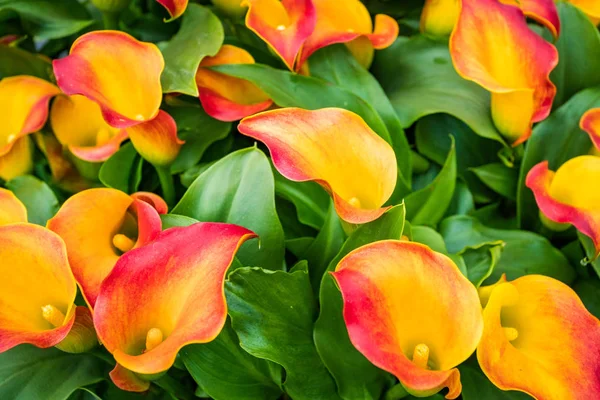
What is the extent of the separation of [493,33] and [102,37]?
1.38 ft

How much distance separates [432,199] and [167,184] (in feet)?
0.95

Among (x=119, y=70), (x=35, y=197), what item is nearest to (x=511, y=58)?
(x=119, y=70)

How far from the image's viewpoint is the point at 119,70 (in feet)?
2.19

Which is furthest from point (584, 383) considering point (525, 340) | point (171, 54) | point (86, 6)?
point (86, 6)

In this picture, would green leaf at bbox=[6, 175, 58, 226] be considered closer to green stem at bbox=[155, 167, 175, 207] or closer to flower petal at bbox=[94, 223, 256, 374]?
green stem at bbox=[155, 167, 175, 207]

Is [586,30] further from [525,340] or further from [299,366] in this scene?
[299,366]

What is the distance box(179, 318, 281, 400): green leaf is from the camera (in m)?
0.55

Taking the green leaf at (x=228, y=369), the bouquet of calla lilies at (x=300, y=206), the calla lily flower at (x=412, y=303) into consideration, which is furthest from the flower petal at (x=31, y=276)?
the calla lily flower at (x=412, y=303)

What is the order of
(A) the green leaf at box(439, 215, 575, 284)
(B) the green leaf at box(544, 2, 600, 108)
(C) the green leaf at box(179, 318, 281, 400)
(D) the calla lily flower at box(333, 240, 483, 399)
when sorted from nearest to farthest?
(D) the calla lily flower at box(333, 240, 483, 399)
(C) the green leaf at box(179, 318, 281, 400)
(A) the green leaf at box(439, 215, 575, 284)
(B) the green leaf at box(544, 2, 600, 108)

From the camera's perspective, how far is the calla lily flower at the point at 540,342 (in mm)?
486

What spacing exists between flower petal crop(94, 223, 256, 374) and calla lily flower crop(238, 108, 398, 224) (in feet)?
0.32

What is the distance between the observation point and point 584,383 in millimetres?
503

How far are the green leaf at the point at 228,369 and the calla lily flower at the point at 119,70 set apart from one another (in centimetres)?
23

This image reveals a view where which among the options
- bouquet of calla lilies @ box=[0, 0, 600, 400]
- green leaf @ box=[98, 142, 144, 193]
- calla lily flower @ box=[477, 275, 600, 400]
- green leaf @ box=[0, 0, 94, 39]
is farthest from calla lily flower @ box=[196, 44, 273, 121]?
calla lily flower @ box=[477, 275, 600, 400]
